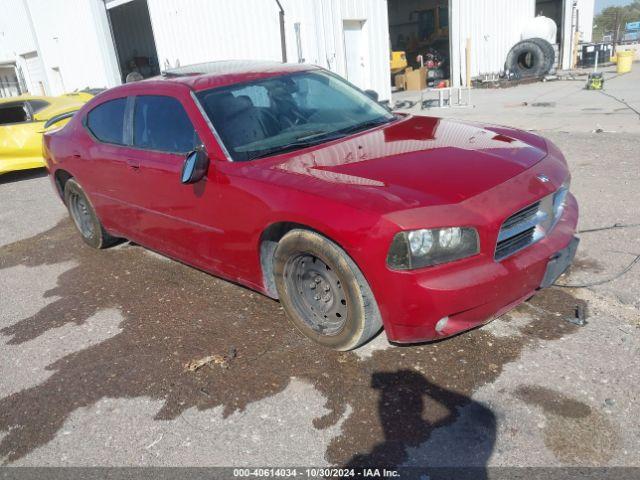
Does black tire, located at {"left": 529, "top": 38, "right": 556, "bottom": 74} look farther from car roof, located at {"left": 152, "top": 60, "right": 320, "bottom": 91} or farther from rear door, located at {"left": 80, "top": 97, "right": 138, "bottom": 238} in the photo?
rear door, located at {"left": 80, "top": 97, "right": 138, "bottom": 238}

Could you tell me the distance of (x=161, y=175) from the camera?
3809mm

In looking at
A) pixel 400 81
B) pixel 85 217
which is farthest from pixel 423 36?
pixel 85 217

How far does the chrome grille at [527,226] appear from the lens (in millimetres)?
2758

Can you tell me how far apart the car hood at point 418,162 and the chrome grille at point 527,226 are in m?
0.21

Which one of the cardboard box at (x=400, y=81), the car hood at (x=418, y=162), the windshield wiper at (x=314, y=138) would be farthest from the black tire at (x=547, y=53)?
the windshield wiper at (x=314, y=138)

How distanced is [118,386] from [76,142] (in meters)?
2.73

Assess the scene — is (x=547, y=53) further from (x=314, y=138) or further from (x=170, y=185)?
(x=170, y=185)

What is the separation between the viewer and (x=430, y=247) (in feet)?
8.55

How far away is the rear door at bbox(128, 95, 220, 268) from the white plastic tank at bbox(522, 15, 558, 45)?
63.6ft

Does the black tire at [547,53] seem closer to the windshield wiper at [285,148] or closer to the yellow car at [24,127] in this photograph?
the yellow car at [24,127]

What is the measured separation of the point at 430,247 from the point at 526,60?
19164 millimetres


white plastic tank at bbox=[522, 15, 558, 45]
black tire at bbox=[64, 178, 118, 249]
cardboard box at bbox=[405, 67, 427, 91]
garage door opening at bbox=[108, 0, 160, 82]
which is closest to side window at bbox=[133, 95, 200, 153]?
black tire at bbox=[64, 178, 118, 249]

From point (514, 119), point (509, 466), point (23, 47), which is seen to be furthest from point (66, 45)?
point (509, 466)

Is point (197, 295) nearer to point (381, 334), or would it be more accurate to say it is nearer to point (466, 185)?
point (381, 334)
